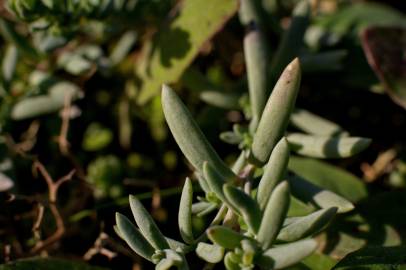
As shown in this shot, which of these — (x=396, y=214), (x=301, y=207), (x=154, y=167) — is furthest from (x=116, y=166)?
(x=396, y=214)

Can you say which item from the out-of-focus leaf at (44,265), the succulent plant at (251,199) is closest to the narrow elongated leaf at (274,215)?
the succulent plant at (251,199)

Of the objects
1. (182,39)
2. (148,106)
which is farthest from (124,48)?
(182,39)

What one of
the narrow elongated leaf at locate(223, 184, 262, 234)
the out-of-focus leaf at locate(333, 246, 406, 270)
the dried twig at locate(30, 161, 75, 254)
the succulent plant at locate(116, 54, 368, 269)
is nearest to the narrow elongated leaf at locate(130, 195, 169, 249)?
the succulent plant at locate(116, 54, 368, 269)

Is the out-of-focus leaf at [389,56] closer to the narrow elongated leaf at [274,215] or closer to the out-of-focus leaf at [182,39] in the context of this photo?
the out-of-focus leaf at [182,39]

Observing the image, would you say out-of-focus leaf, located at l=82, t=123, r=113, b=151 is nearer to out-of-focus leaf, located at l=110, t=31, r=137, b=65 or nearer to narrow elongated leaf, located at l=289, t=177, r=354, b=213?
out-of-focus leaf, located at l=110, t=31, r=137, b=65

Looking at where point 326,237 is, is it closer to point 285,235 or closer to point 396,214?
point 396,214

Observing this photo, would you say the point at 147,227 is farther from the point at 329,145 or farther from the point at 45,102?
the point at 45,102
